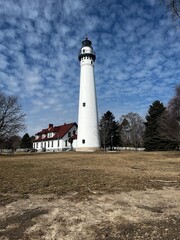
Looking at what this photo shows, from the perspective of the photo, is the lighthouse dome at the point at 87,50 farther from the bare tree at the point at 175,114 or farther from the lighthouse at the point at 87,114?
the bare tree at the point at 175,114

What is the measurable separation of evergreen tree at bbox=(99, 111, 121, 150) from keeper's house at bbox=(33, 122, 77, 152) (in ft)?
22.8

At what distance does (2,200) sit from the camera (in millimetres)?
6703

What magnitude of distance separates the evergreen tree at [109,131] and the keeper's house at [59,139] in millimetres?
6958

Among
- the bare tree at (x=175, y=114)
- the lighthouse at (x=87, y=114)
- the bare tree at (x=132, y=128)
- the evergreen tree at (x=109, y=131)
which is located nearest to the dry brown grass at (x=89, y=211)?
the bare tree at (x=175, y=114)

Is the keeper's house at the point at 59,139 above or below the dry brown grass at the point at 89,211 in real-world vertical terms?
above

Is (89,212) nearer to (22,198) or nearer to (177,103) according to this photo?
(22,198)

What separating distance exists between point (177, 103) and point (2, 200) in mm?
29263

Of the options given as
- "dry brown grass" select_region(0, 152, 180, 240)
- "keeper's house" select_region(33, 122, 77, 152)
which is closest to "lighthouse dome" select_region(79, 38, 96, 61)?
"keeper's house" select_region(33, 122, 77, 152)

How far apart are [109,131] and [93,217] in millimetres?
53652

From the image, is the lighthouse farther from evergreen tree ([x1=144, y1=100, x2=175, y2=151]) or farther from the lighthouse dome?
evergreen tree ([x1=144, y1=100, x2=175, y2=151])

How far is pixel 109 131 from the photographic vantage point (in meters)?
58.5

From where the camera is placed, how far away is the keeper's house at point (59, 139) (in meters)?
58.7

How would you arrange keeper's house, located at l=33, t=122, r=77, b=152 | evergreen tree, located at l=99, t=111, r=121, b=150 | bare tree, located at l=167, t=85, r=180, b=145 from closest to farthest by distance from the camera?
bare tree, located at l=167, t=85, r=180, b=145
evergreen tree, located at l=99, t=111, r=121, b=150
keeper's house, located at l=33, t=122, r=77, b=152

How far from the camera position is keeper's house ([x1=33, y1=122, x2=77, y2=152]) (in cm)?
5866
